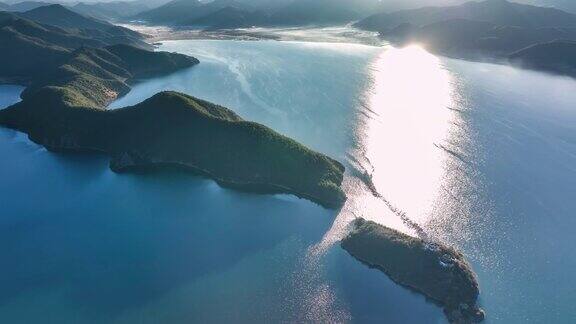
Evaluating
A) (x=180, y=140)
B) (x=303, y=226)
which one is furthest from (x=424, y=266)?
(x=180, y=140)

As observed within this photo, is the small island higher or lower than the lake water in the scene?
higher

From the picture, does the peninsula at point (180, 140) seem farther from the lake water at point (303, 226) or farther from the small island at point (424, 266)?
the small island at point (424, 266)

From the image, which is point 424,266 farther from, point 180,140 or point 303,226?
point 180,140

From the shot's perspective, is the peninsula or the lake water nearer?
the lake water

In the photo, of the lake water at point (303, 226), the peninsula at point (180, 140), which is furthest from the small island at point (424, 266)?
the peninsula at point (180, 140)

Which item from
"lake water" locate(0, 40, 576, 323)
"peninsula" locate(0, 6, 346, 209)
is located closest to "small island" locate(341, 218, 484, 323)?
"lake water" locate(0, 40, 576, 323)

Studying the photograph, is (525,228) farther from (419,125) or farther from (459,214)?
(419,125)

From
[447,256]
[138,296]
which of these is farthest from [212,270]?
[447,256]

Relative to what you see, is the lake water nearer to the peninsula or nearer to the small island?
the small island
